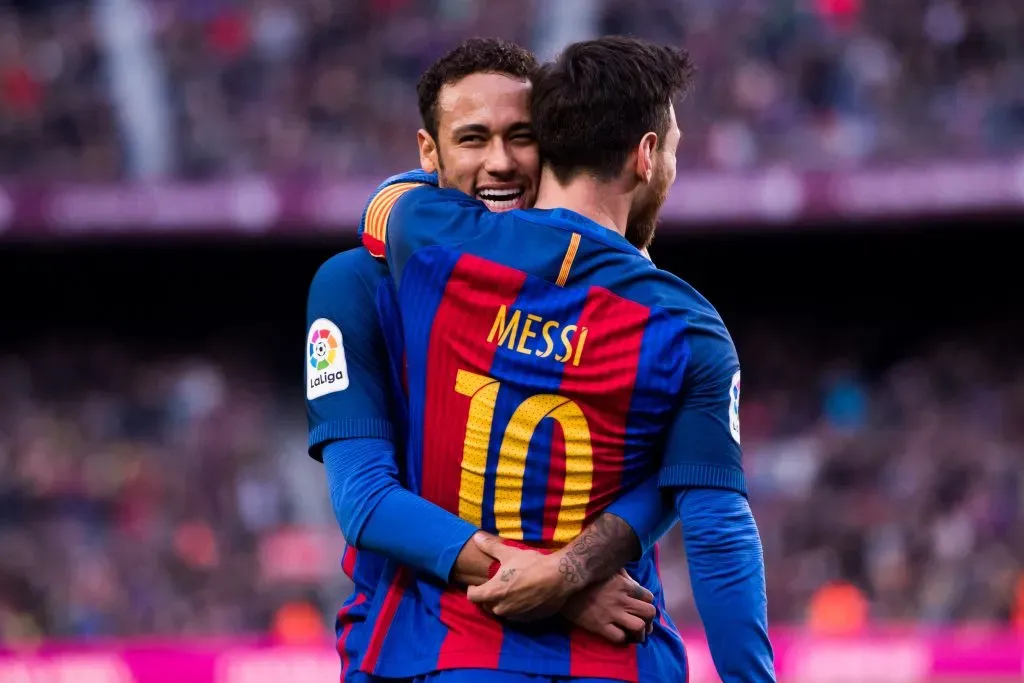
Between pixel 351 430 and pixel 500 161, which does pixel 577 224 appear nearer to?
pixel 500 161

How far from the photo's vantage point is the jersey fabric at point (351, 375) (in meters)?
2.67

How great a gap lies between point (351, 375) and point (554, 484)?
44 cm

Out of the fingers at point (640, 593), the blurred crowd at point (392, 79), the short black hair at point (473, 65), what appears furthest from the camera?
the blurred crowd at point (392, 79)

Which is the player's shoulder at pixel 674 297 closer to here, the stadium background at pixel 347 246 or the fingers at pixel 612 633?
the fingers at pixel 612 633

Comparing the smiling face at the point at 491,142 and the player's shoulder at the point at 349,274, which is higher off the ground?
the smiling face at the point at 491,142

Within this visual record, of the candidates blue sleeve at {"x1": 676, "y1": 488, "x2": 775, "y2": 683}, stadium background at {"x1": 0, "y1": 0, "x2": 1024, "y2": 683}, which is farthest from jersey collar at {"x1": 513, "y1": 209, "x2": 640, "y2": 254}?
stadium background at {"x1": 0, "y1": 0, "x2": 1024, "y2": 683}

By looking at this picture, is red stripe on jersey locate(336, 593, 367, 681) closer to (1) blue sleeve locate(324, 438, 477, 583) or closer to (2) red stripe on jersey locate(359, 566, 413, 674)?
(2) red stripe on jersey locate(359, 566, 413, 674)

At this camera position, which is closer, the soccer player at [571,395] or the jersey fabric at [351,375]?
the soccer player at [571,395]

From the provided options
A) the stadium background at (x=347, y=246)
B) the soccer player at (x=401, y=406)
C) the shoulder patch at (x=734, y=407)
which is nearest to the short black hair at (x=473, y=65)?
the soccer player at (x=401, y=406)

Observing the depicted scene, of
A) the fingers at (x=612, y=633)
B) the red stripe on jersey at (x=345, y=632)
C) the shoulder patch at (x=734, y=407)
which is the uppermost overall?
the shoulder patch at (x=734, y=407)

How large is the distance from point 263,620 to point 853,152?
539cm

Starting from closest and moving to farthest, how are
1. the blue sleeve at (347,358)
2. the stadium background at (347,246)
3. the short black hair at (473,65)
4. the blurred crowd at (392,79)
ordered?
the blue sleeve at (347,358), the short black hair at (473,65), the stadium background at (347,246), the blurred crowd at (392,79)

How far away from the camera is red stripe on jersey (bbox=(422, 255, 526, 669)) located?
8.25ft

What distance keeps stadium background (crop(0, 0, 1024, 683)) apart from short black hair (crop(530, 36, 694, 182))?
6.64 metres
